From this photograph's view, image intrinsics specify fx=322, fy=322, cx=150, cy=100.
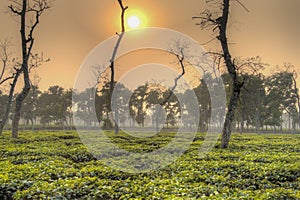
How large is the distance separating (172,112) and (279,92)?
29236mm

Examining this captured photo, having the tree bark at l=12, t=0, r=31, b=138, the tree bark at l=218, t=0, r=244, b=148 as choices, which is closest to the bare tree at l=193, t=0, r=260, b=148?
the tree bark at l=218, t=0, r=244, b=148

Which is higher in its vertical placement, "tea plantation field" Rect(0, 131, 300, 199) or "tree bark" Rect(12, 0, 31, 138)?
"tree bark" Rect(12, 0, 31, 138)

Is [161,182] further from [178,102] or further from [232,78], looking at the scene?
[178,102]

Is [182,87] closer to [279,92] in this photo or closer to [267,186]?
[279,92]

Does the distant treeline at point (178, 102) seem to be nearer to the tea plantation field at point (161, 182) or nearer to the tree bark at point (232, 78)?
the tree bark at point (232, 78)

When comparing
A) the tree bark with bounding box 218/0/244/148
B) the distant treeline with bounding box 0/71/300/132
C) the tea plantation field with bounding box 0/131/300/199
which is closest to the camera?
the tea plantation field with bounding box 0/131/300/199

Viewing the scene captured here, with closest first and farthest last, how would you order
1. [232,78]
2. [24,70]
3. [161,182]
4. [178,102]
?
[161,182] < [232,78] < [24,70] < [178,102]

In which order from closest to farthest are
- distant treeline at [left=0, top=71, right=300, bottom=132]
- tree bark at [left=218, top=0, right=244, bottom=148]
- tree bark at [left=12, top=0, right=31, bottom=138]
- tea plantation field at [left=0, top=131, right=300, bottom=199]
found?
tea plantation field at [left=0, top=131, right=300, bottom=199], tree bark at [left=218, top=0, right=244, bottom=148], tree bark at [left=12, top=0, right=31, bottom=138], distant treeline at [left=0, top=71, right=300, bottom=132]

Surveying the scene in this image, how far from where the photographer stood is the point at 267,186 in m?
11.1

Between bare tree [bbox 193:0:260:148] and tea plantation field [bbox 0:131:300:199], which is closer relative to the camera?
tea plantation field [bbox 0:131:300:199]

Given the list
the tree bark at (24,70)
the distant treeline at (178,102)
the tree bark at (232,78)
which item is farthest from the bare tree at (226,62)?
the distant treeline at (178,102)

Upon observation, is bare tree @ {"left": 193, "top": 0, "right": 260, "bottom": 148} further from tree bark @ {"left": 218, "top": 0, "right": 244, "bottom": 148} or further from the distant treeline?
the distant treeline

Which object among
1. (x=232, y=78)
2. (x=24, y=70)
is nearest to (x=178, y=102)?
(x=24, y=70)

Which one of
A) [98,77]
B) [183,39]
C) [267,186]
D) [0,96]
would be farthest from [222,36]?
[0,96]
